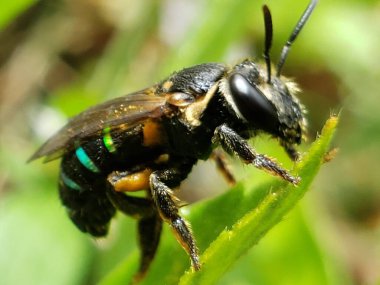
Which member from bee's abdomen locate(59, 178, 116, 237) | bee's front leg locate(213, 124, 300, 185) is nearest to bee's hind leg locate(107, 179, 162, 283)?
bee's abdomen locate(59, 178, 116, 237)

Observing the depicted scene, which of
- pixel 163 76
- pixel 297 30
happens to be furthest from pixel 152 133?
pixel 163 76

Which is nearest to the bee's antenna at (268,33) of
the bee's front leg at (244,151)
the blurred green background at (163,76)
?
Result: the bee's front leg at (244,151)

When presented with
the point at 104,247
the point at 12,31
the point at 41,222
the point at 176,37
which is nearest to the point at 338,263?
the point at 104,247

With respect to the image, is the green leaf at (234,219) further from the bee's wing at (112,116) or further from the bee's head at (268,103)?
the bee's wing at (112,116)

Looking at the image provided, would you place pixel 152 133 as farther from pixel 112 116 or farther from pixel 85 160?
pixel 85 160

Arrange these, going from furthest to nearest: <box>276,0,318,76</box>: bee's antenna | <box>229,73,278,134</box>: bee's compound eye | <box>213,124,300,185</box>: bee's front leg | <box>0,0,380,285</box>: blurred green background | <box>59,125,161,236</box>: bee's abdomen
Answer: <box>0,0,380,285</box>: blurred green background → <box>59,125,161,236</box>: bee's abdomen → <box>276,0,318,76</box>: bee's antenna → <box>229,73,278,134</box>: bee's compound eye → <box>213,124,300,185</box>: bee's front leg

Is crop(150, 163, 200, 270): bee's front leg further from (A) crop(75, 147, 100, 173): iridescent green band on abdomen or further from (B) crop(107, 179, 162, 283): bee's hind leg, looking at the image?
(A) crop(75, 147, 100, 173): iridescent green band on abdomen

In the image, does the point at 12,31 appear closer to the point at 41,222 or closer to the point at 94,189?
the point at 41,222
